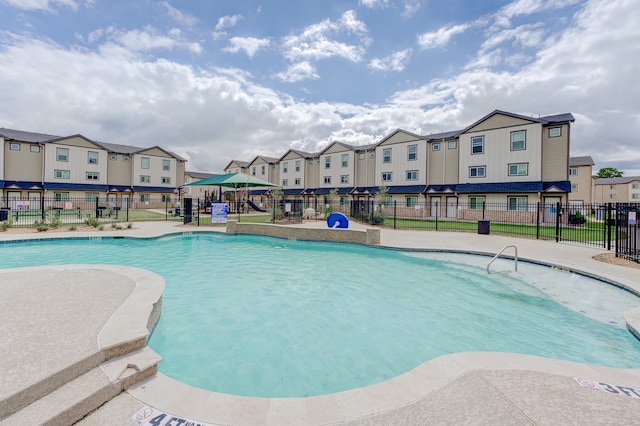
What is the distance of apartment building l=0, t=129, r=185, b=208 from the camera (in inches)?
1259

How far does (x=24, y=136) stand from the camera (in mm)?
33750

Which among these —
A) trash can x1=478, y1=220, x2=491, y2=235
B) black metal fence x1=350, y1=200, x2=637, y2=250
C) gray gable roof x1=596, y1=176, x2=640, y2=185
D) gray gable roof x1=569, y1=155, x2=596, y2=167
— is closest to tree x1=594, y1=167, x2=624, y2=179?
gray gable roof x1=596, y1=176, x2=640, y2=185

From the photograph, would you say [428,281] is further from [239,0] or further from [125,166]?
[125,166]

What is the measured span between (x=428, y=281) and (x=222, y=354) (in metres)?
5.91

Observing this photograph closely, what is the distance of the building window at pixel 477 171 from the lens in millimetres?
26344

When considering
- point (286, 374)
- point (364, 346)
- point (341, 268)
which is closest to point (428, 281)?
point (341, 268)

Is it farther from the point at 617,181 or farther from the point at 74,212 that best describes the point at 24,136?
the point at 617,181

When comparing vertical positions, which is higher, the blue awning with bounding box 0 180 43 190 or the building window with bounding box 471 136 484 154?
the building window with bounding box 471 136 484 154

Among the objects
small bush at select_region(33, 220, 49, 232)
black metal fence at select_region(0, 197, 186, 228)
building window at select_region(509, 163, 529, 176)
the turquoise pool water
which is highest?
building window at select_region(509, 163, 529, 176)

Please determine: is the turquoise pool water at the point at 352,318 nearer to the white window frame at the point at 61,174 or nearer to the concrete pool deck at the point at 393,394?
the concrete pool deck at the point at 393,394

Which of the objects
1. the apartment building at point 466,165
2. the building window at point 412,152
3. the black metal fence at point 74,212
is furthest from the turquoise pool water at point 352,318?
the building window at point 412,152

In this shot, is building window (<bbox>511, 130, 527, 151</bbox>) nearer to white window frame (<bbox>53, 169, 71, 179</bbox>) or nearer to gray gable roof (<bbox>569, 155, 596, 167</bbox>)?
gray gable roof (<bbox>569, 155, 596, 167</bbox>)

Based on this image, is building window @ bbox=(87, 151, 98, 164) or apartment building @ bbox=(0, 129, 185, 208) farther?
building window @ bbox=(87, 151, 98, 164)

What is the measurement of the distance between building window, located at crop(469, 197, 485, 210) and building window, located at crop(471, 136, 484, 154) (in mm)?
4338
